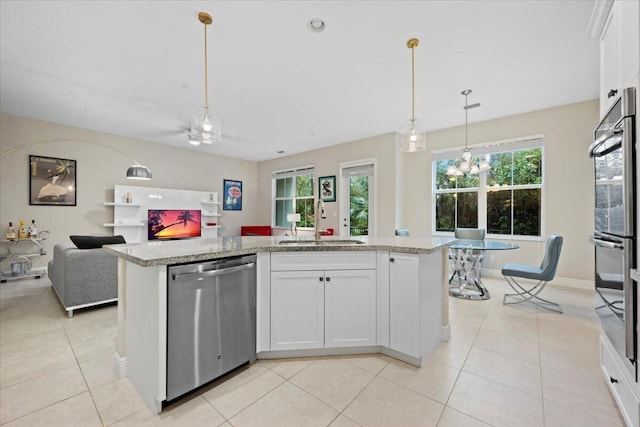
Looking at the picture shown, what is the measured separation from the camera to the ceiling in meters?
2.26

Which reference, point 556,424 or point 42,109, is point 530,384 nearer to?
point 556,424

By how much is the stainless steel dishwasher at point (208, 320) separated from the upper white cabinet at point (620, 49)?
2.51 m

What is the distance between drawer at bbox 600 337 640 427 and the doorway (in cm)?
408

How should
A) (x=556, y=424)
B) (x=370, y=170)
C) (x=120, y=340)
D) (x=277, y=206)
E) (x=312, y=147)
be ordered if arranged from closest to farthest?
(x=556, y=424) → (x=120, y=340) → (x=370, y=170) → (x=312, y=147) → (x=277, y=206)

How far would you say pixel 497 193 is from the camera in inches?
189

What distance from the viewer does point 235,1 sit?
213cm

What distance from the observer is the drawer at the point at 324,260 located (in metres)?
2.07

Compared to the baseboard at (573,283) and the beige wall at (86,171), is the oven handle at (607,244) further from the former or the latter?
the beige wall at (86,171)

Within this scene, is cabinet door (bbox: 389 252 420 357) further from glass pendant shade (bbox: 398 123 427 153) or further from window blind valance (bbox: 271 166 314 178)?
window blind valance (bbox: 271 166 314 178)

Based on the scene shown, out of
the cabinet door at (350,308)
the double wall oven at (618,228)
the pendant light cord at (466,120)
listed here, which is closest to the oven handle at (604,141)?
the double wall oven at (618,228)

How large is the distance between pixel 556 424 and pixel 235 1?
350 cm

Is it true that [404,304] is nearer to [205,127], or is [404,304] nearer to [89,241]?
[205,127]

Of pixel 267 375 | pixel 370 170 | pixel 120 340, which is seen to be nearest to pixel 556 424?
pixel 267 375

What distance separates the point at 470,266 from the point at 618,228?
258 centimetres
